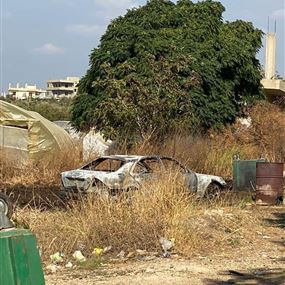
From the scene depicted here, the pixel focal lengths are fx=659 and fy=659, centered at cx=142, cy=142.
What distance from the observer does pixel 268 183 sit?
16.6 m

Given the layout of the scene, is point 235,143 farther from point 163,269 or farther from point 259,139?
point 163,269

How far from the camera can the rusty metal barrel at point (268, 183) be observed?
54.3ft

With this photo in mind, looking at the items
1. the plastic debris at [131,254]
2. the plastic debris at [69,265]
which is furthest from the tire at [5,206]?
the plastic debris at [131,254]

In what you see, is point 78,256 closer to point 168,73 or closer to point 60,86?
point 168,73

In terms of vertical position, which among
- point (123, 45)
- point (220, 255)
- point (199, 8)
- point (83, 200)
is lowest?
point (220, 255)

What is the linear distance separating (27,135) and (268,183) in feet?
40.7

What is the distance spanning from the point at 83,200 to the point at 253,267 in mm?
3199

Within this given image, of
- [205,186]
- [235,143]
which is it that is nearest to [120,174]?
[205,186]

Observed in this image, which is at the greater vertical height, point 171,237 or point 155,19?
point 155,19

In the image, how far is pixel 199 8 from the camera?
29906 millimetres

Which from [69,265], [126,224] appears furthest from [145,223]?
[69,265]

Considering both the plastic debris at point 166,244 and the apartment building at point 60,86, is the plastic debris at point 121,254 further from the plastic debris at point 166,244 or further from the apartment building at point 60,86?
the apartment building at point 60,86

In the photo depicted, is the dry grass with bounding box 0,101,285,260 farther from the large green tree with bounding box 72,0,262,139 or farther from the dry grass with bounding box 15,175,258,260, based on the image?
the large green tree with bounding box 72,0,262,139

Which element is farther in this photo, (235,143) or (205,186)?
(235,143)
